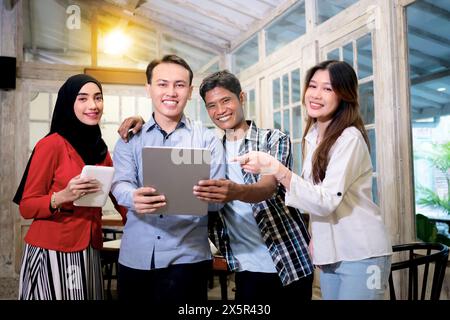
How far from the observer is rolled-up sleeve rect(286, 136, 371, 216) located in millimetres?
700

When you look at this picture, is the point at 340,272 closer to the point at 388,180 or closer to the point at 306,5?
the point at 388,180

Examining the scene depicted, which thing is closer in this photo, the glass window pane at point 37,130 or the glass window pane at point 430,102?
the glass window pane at point 430,102

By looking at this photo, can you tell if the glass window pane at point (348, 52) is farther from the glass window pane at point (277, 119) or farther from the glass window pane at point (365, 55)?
the glass window pane at point (277, 119)

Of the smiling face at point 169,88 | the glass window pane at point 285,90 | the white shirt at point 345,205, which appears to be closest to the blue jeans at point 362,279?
the white shirt at point 345,205

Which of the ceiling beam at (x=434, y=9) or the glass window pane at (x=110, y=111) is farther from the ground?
the ceiling beam at (x=434, y=9)

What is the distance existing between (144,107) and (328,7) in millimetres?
958

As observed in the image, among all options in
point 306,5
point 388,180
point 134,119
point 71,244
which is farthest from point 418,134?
point 71,244

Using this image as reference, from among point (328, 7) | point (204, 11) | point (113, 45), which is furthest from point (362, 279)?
point (113, 45)

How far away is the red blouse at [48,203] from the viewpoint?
0.85 m

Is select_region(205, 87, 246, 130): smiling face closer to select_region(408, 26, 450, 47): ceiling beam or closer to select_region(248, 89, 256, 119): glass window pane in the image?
select_region(408, 26, 450, 47): ceiling beam

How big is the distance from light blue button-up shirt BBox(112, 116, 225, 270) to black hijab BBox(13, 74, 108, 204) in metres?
0.11

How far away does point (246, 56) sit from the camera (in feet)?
6.16

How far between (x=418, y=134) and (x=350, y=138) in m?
0.69

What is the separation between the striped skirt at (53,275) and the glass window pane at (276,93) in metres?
1.36
